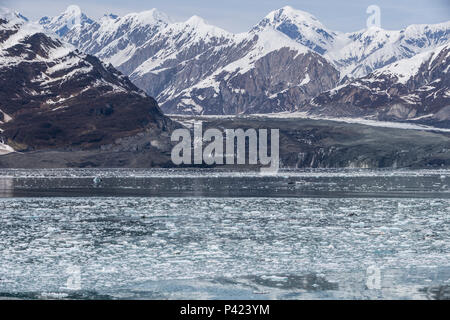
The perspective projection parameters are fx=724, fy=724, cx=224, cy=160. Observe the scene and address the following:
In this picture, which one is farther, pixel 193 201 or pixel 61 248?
pixel 193 201

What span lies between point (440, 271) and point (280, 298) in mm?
9579

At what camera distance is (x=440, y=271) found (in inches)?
1299

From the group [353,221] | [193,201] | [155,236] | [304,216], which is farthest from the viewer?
[193,201]

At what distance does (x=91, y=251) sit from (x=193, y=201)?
41.8 metres

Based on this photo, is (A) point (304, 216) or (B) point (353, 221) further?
(A) point (304, 216)
